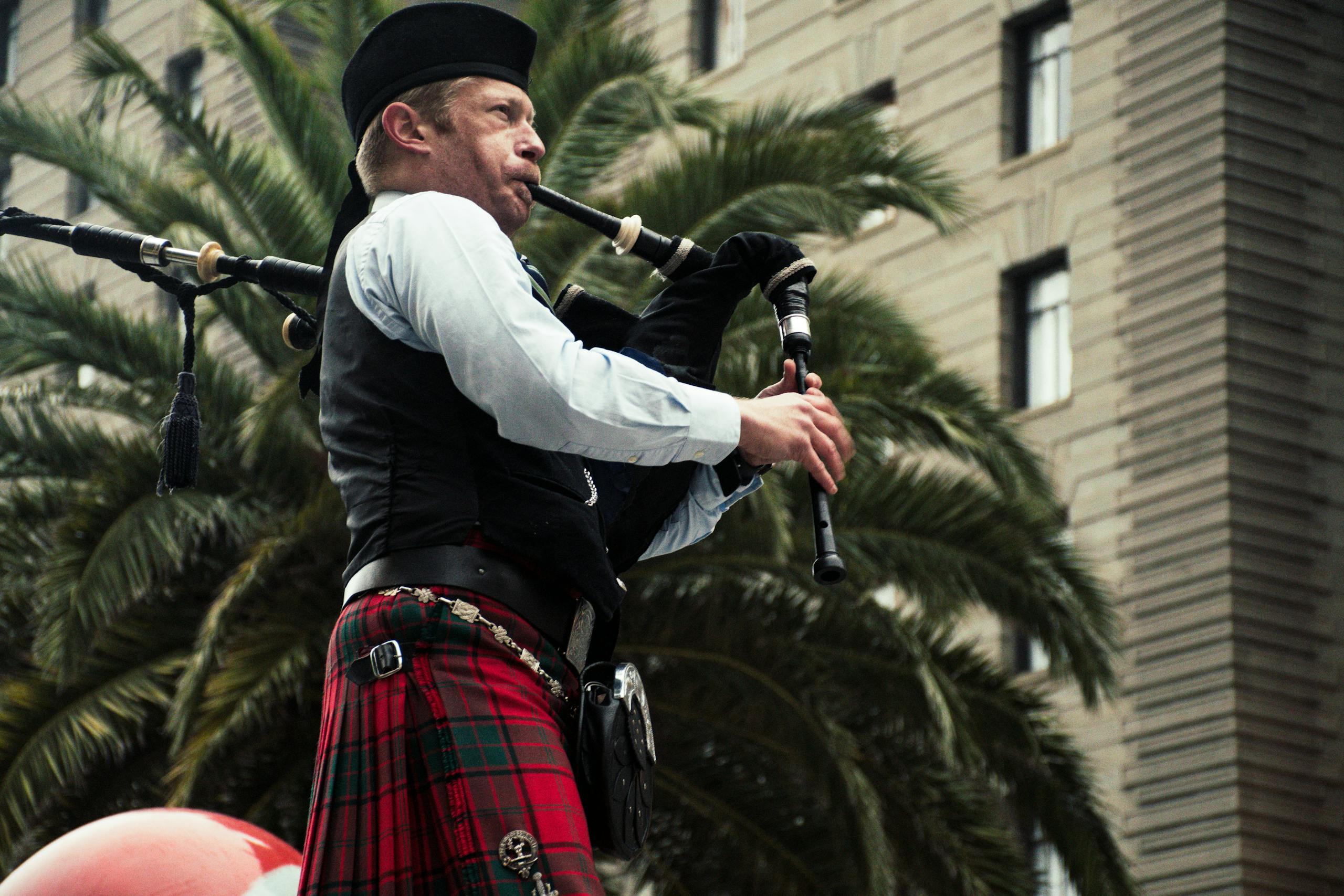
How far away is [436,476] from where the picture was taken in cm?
319

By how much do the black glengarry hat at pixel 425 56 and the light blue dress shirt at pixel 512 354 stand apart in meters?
0.29

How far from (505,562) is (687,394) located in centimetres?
39

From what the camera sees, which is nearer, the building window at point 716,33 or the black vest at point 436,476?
the black vest at point 436,476

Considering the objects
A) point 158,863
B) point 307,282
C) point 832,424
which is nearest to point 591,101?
point 158,863

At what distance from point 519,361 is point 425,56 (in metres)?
0.74

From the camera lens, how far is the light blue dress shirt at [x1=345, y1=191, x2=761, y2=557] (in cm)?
310

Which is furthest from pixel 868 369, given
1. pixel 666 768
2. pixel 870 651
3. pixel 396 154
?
pixel 396 154

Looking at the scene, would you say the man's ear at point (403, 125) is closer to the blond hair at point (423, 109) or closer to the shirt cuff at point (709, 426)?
the blond hair at point (423, 109)

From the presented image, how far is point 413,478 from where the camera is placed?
10.5 ft

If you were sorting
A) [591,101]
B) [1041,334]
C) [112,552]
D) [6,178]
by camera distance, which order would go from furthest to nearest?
[6,178] < [1041,334] < [591,101] < [112,552]

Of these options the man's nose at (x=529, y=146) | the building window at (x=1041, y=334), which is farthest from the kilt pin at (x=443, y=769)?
the building window at (x=1041, y=334)

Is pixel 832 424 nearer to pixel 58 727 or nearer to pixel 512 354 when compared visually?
pixel 512 354

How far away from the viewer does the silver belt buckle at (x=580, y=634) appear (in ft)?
10.8

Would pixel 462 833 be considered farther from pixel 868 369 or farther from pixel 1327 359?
pixel 1327 359
